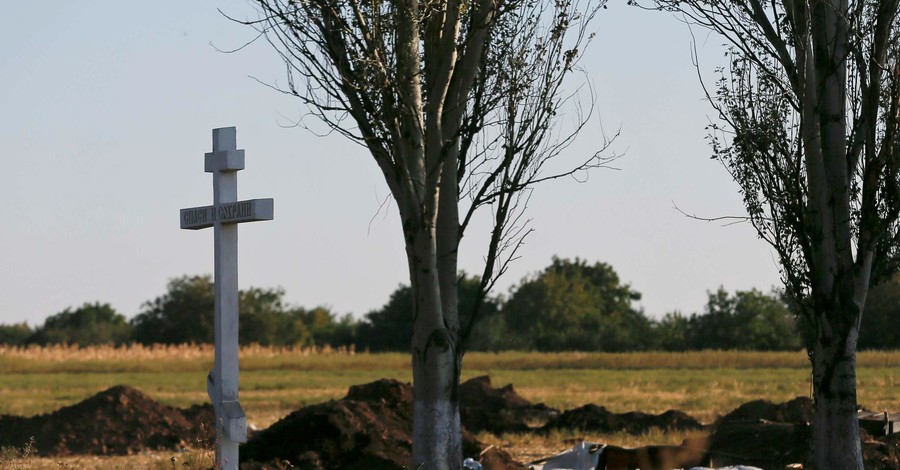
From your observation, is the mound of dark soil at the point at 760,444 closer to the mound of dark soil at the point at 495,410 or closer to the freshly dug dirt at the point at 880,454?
the freshly dug dirt at the point at 880,454

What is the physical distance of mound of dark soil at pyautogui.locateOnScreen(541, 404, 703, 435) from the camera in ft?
66.6

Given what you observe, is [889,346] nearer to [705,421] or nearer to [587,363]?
[587,363]

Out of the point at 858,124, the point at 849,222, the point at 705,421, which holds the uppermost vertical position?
the point at 858,124

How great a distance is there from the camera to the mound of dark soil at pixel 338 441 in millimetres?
14414

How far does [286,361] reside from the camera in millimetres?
55438

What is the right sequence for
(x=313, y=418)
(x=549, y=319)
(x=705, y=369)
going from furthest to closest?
(x=549, y=319) < (x=705, y=369) < (x=313, y=418)

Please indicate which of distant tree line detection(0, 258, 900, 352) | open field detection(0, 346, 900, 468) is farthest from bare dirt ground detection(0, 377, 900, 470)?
distant tree line detection(0, 258, 900, 352)

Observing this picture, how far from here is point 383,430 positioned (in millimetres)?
15828

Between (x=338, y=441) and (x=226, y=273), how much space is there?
5.19 meters

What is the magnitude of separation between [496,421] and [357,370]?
31.2 m

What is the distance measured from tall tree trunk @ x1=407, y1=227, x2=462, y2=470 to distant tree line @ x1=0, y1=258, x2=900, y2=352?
54099 mm

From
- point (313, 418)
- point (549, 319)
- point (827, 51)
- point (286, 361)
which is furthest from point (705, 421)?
point (549, 319)

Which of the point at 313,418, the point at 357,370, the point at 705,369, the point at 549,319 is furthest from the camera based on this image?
the point at 549,319

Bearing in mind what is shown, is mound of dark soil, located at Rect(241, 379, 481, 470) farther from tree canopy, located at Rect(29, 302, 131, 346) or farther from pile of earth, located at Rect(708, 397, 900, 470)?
tree canopy, located at Rect(29, 302, 131, 346)
